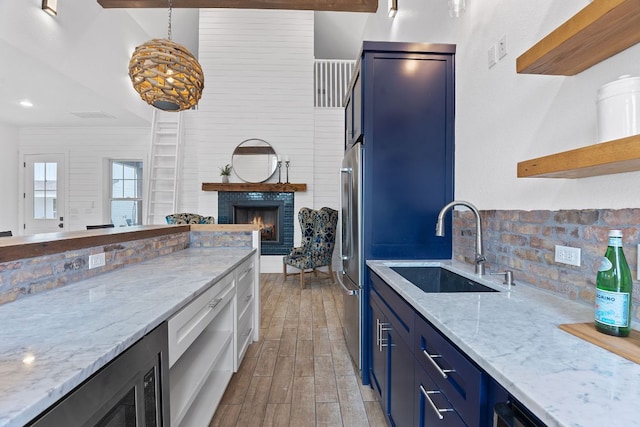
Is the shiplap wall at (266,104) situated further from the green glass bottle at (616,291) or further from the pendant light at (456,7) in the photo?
the green glass bottle at (616,291)

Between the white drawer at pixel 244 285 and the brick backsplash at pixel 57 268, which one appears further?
the white drawer at pixel 244 285

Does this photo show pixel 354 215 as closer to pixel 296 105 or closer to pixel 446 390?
pixel 446 390

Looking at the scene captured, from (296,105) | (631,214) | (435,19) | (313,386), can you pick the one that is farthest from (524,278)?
(296,105)

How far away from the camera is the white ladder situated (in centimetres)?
555

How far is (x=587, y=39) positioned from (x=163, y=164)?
6147 millimetres

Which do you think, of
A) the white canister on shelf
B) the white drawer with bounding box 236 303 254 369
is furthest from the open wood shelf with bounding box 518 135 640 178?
the white drawer with bounding box 236 303 254 369

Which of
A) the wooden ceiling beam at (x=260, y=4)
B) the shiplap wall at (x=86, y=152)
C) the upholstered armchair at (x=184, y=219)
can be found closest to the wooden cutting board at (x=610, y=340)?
the wooden ceiling beam at (x=260, y=4)

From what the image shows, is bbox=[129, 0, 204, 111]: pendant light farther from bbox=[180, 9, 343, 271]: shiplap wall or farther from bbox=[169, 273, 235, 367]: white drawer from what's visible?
bbox=[180, 9, 343, 271]: shiplap wall

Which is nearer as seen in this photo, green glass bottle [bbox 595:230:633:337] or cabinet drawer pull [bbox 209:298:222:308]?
green glass bottle [bbox 595:230:633:337]

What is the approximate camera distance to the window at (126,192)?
6105 millimetres

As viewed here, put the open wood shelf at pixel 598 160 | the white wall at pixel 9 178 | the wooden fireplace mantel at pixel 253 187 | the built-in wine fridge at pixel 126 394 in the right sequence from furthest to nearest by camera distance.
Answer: the white wall at pixel 9 178, the wooden fireplace mantel at pixel 253 187, the open wood shelf at pixel 598 160, the built-in wine fridge at pixel 126 394

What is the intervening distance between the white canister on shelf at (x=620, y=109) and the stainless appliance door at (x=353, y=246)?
1.27 metres

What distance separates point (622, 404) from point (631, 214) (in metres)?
0.69

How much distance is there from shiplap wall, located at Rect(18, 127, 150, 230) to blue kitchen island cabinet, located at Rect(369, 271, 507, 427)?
6.11 metres
